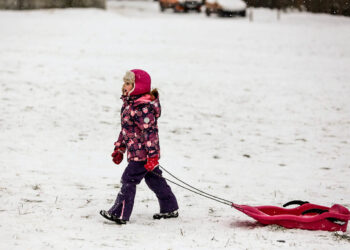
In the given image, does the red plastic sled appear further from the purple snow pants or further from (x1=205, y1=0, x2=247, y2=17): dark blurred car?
(x1=205, y1=0, x2=247, y2=17): dark blurred car

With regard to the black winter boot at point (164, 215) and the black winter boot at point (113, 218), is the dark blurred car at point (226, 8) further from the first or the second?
the black winter boot at point (113, 218)

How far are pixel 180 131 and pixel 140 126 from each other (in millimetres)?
4783

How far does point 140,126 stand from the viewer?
16.1ft

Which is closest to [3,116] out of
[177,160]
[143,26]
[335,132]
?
[177,160]

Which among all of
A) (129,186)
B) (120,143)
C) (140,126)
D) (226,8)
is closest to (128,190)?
(129,186)

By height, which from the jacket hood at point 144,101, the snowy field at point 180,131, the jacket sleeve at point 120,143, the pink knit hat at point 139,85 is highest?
the pink knit hat at point 139,85

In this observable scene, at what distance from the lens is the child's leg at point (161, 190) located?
17.1 ft

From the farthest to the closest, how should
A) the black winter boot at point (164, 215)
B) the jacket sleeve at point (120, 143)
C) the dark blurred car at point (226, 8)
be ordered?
the dark blurred car at point (226, 8) → the black winter boot at point (164, 215) → the jacket sleeve at point (120, 143)

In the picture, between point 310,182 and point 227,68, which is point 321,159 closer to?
point 310,182

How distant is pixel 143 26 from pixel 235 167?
15170mm

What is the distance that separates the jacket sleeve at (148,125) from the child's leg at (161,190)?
0.32 meters

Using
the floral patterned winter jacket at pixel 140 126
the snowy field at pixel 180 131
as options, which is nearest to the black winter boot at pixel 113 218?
the snowy field at pixel 180 131

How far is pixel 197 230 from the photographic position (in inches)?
196

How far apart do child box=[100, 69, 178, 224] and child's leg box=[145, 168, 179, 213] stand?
5 cm
